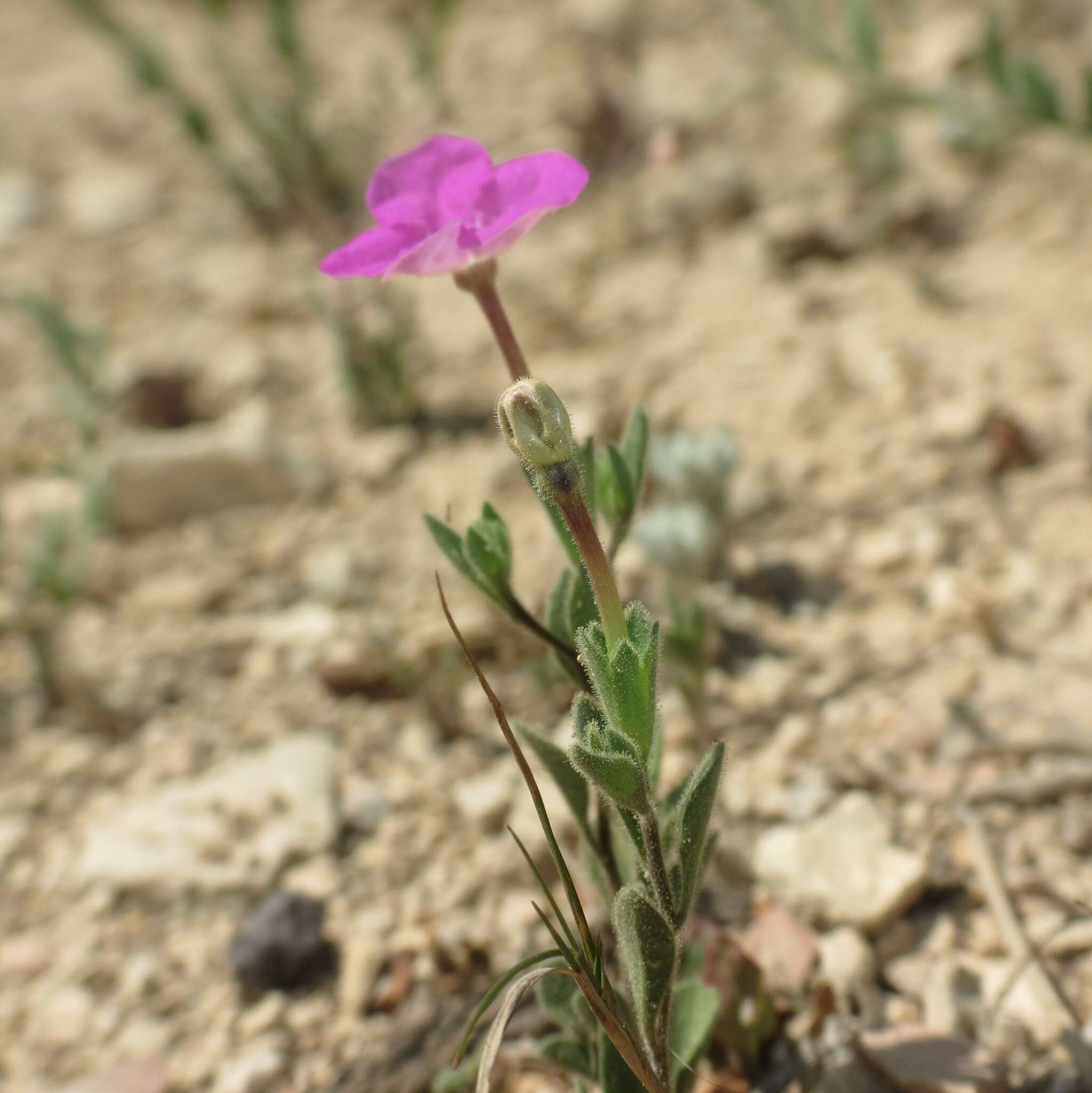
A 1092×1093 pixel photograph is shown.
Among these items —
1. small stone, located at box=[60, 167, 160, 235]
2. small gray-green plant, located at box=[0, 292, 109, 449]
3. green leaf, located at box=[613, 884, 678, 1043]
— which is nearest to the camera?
green leaf, located at box=[613, 884, 678, 1043]

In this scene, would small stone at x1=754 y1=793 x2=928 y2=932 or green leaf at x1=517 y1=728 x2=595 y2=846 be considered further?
small stone at x1=754 y1=793 x2=928 y2=932

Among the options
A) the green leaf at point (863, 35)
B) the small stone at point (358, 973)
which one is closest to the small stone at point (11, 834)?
the small stone at point (358, 973)

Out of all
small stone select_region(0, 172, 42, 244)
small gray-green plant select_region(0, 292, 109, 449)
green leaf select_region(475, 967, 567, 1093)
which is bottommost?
green leaf select_region(475, 967, 567, 1093)

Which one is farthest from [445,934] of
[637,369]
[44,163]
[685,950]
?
[44,163]

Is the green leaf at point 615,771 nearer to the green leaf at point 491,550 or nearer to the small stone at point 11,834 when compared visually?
the green leaf at point 491,550

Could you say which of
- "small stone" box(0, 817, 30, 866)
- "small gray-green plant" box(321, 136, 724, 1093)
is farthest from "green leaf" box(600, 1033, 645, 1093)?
"small stone" box(0, 817, 30, 866)

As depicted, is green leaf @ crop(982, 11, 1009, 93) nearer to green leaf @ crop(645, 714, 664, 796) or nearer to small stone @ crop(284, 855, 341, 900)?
green leaf @ crop(645, 714, 664, 796)
